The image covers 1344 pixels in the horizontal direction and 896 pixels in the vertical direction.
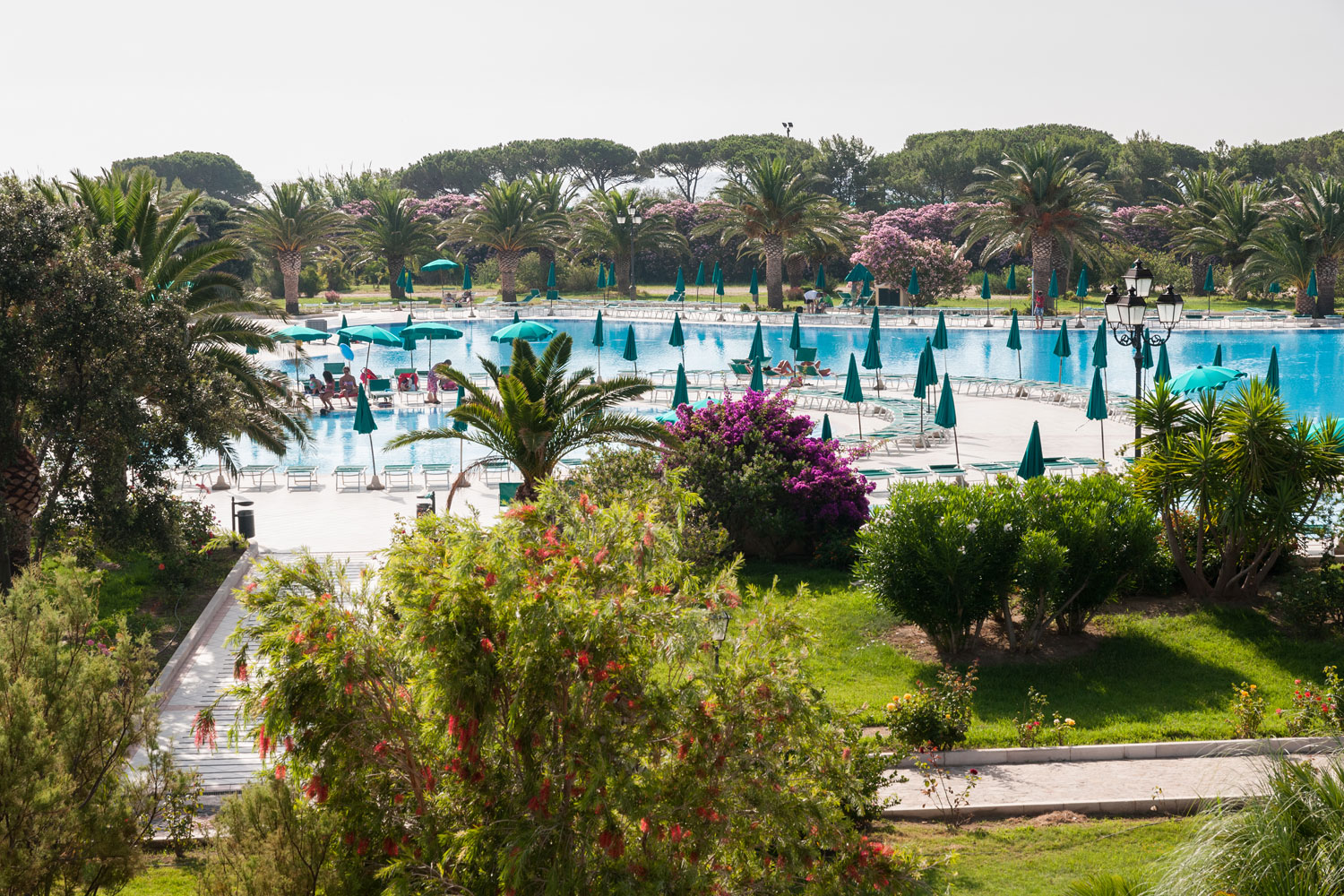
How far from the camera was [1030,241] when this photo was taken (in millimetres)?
49094

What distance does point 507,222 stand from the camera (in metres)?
53.7

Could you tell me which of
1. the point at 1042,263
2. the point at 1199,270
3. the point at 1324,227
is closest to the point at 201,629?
the point at 1042,263

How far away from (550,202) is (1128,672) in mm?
48344

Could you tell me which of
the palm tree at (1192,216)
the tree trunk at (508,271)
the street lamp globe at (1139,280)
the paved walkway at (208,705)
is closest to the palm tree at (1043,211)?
the palm tree at (1192,216)

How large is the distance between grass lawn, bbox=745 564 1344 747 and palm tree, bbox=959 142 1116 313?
113ft

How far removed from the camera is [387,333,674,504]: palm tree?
1590 cm

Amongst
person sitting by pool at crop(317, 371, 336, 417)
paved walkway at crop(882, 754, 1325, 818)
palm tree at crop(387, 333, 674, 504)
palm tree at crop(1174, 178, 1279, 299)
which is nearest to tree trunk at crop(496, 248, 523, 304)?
person sitting by pool at crop(317, 371, 336, 417)

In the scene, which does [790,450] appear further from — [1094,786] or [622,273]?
[622,273]

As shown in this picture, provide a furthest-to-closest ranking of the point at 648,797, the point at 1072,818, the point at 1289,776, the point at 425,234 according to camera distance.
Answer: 1. the point at 425,234
2. the point at 1072,818
3. the point at 1289,776
4. the point at 648,797

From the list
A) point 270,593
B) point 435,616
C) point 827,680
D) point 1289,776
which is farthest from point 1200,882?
point 827,680

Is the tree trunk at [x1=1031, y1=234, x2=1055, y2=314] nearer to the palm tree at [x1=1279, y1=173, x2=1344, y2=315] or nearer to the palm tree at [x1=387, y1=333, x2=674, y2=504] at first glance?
the palm tree at [x1=1279, y1=173, x2=1344, y2=315]

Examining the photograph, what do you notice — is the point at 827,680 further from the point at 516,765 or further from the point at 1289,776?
the point at 516,765

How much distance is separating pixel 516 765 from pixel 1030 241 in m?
46.8

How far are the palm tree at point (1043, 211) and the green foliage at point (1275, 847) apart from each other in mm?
41458
